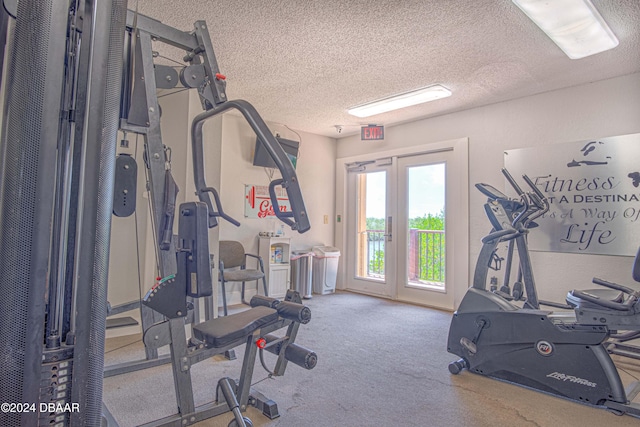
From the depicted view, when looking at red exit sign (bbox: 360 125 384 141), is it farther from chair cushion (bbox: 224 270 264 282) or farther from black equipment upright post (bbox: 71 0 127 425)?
black equipment upright post (bbox: 71 0 127 425)

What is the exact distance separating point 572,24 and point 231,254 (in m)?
3.57

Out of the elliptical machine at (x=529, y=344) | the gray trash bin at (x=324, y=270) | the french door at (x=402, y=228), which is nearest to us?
the elliptical machine at (x=529, y=344)

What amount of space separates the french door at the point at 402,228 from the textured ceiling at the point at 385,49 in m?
1.01

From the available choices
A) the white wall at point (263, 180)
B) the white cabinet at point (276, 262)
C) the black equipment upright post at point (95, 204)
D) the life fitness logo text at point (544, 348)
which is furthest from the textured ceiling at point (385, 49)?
the life fitness logo text at point (544, 348)

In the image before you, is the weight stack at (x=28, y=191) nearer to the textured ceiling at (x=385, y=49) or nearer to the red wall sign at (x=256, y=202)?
the textured ceiling at (x=385, y=49)

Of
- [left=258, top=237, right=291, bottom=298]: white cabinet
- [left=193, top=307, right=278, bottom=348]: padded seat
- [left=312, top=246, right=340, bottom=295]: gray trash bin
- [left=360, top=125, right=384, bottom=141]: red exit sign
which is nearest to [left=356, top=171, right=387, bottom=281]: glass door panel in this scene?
[left=312, top=246, right=340, bottom=295]: gray trash bin

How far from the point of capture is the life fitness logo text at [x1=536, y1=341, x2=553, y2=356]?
2170 millimetres

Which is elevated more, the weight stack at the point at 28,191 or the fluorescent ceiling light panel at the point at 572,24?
the fluorescent ceiling light panel at the point at 572,24

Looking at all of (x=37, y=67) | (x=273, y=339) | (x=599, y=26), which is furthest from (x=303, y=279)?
(x=37, y=67)

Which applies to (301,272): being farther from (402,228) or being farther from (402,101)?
(402,101)

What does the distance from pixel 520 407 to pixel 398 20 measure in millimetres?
2523

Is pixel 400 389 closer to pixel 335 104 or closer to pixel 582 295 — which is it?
pixel 582 295

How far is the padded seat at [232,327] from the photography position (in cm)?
157

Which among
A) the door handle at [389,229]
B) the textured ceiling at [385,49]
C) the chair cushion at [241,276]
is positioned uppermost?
the textured ceiling at [385,49]
